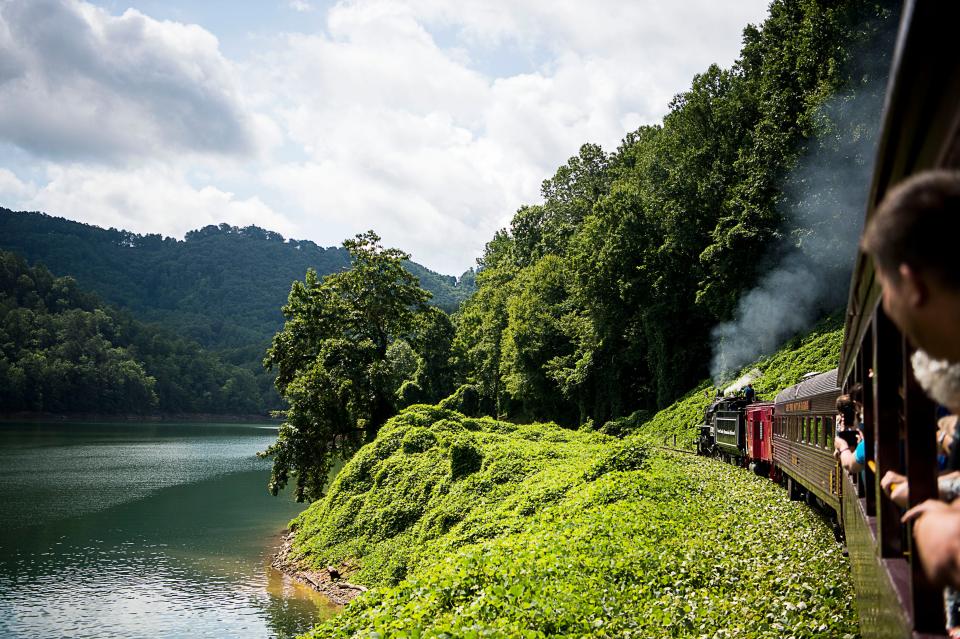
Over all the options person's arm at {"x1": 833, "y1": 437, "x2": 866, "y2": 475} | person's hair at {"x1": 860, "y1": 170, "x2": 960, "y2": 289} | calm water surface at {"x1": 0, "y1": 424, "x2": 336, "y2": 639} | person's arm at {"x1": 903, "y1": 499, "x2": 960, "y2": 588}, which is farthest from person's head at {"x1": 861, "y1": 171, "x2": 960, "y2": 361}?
calm water surface at {"x1": 0, "y1": 424, "x2": 336, "y2": 639}

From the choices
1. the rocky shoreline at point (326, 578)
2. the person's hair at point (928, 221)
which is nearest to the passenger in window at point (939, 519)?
the person's hair at point (928, 221)

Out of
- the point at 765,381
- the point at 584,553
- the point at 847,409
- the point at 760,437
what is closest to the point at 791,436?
the point at 584,553

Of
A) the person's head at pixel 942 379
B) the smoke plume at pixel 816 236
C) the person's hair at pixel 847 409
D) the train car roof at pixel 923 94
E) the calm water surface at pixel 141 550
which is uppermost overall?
the smoke plume at pixel 816 236

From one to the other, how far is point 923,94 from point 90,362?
389 ft

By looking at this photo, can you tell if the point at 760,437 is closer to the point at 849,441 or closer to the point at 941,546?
the point at 849,441

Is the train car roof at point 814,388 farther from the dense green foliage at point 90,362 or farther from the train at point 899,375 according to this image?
the dense green foliage at point 90,362

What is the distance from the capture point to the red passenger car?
20.5 metres

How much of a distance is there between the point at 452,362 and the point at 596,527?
2416 inches

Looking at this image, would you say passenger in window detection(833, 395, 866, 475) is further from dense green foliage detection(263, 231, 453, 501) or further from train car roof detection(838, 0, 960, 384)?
dense green foliage detection(263, 231, 453, 501)

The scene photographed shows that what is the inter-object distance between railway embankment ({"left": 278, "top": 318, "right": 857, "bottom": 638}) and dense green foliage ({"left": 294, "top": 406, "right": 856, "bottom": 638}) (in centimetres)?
3

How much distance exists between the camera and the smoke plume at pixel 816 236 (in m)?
31.2

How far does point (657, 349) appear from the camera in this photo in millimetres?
48312

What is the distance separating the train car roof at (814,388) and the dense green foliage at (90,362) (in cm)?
10264

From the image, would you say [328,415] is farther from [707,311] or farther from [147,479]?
[707,311]
